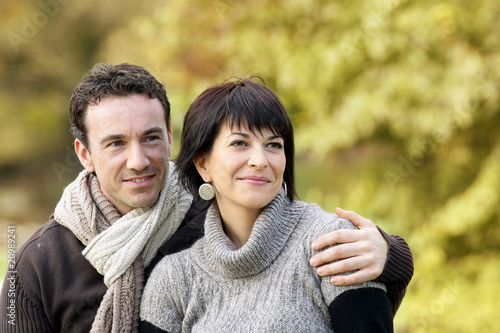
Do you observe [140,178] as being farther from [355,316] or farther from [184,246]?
[355,316]

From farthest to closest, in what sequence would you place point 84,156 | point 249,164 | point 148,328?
Result: point 84,156 < point 148,328 < point 249,164

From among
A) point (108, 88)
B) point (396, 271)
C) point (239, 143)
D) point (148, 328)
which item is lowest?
point (148, 328)

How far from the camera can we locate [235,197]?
5.88 feet

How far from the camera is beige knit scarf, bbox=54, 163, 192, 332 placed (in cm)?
206

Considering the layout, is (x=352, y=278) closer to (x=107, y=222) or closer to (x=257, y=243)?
(x=257, y=243)

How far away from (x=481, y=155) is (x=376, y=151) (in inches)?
32.3

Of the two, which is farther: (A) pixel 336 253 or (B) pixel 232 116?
(B) pixel 232 116

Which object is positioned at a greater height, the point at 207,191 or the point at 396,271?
the point at 207,191

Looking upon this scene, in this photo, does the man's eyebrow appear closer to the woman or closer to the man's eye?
the man's eye

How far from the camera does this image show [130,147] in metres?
2.23

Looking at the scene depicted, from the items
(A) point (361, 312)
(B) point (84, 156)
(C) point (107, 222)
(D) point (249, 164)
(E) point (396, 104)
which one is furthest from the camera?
(E) point (396, 104)

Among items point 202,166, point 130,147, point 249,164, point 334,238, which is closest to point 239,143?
point 249,164

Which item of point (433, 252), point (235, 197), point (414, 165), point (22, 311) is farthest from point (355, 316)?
point (414, 165)

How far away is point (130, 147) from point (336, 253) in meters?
0.93
